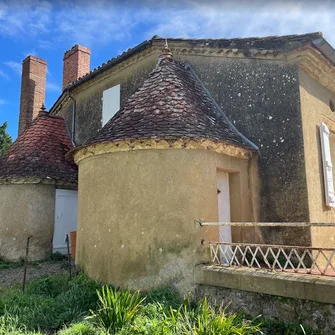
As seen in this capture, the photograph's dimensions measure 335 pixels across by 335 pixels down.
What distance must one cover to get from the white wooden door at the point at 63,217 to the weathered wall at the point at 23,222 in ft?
0.78

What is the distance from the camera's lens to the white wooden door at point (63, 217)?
453 inches

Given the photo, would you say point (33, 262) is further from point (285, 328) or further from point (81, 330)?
point (285, 328)

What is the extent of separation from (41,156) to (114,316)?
8.34m

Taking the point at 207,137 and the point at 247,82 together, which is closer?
the point at 207,137

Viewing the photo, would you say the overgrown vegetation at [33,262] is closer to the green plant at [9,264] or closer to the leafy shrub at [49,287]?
the green plant at [9,264]

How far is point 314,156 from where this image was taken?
7.80 meters

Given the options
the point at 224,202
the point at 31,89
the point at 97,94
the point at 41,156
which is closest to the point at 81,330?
the point at 224,202

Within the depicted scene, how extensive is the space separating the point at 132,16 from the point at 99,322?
15.0 ft

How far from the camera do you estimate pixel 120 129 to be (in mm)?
7336

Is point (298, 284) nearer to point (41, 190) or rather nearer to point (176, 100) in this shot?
point (176, 100)

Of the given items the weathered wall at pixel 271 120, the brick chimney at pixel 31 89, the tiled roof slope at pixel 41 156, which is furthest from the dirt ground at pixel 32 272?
the brick chimney at pixel 31 89

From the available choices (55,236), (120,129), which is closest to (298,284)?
(120,129)

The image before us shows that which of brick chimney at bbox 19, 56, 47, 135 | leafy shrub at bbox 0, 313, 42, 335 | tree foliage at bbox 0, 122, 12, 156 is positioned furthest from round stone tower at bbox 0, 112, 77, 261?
tree foliage at bbox 0, 122, 12, 156

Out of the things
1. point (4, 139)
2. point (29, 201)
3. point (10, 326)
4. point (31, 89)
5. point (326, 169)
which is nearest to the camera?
point (10, 326)
